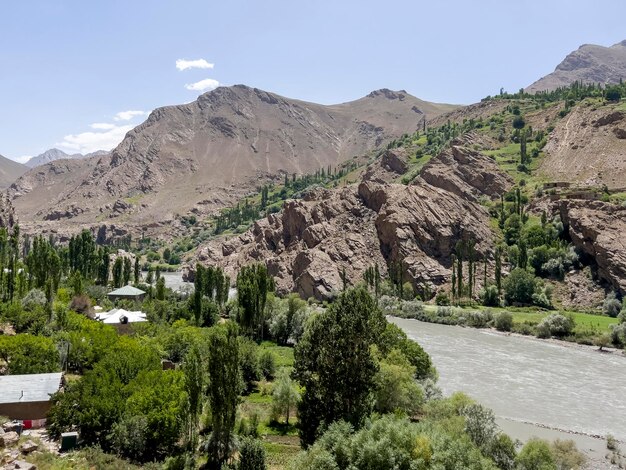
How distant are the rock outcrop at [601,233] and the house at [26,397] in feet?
260

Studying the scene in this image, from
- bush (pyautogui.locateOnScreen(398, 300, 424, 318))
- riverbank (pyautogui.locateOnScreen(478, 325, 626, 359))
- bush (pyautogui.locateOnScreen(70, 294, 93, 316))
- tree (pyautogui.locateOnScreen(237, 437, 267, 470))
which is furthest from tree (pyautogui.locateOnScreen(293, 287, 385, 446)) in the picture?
bush (pyautogui.locateOnScreen(398, 300, 424, 318))

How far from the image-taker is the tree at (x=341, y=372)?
2558 cm

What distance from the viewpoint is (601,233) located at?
8481cm

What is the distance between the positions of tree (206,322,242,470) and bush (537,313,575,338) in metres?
53.3

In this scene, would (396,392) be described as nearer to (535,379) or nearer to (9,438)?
(9,438)

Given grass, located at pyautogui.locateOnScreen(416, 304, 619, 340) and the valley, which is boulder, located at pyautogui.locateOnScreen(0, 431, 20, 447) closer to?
the valley

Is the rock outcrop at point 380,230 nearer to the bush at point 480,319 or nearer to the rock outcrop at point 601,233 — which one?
the rock outcrop at point 601,233

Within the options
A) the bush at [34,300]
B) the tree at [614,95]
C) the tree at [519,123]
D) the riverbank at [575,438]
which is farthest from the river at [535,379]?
the tree at [614,95]

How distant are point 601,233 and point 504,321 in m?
29.4

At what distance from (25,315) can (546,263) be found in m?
79.0

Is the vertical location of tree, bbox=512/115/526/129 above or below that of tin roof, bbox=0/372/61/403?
above

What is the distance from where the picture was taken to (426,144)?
186 metres

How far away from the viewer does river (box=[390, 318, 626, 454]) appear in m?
36.0

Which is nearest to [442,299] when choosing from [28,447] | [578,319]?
[578,319]
